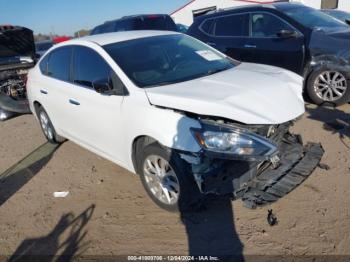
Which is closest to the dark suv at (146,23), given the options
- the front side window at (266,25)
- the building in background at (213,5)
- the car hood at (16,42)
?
the car hood at (16,42)

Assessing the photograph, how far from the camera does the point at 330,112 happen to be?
19.7 feet

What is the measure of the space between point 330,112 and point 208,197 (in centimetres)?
371

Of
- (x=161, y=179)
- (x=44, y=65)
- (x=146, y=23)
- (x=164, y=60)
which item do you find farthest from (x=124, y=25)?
(x=161, y=179)

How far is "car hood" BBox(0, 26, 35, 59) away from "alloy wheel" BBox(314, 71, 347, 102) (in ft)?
22.1

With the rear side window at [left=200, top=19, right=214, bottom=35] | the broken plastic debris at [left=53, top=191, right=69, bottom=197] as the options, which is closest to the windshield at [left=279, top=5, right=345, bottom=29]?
the rear side window at [left=200, top=19, right=214, bottom=35]

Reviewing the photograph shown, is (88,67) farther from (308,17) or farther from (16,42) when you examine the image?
(16,42)

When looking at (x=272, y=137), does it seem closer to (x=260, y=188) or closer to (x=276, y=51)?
(x=260, y=188)

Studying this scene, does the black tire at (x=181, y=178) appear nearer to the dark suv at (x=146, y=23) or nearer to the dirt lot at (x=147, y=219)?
the dirt lot at (x=147, y=219)

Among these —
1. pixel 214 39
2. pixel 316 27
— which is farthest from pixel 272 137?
pixel 214 39

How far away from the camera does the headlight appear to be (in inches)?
116

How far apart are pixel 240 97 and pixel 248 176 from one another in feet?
2.33

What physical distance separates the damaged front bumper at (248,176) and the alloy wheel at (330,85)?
10.0ft

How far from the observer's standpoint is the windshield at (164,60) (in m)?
3.83

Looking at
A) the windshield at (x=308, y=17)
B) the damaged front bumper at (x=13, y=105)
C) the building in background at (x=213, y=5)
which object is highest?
the windshield at (x=308, y=17)
